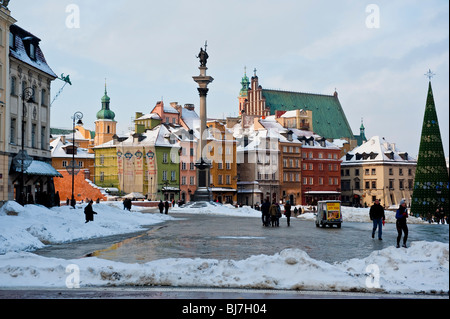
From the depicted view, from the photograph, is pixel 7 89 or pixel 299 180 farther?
pixel 299 180

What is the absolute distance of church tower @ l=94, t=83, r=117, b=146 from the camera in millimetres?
123819

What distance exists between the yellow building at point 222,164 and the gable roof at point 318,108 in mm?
36984

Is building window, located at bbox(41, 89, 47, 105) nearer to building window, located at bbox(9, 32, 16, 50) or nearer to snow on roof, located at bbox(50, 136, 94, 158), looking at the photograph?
building window, located at bbox(9, 32, 16, 50)

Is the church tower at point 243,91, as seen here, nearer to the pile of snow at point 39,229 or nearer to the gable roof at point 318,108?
the gable roof at point 318,108

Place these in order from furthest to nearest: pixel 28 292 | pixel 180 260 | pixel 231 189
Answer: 1. pixel 231 189
2. pixel 180 260
3. pixel 28 292

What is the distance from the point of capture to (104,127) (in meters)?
124

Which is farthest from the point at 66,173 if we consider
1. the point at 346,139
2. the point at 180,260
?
the point at 180,260

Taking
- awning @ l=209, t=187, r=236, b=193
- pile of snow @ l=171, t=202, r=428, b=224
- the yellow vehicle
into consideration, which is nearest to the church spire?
awning @ l=209, t=187, r=236, b=193

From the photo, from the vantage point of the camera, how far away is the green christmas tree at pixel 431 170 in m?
47.6

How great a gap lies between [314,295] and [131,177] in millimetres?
87200

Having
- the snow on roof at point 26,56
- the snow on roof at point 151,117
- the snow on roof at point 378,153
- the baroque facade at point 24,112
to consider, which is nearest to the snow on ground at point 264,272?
the baroque facade at point 24,112
